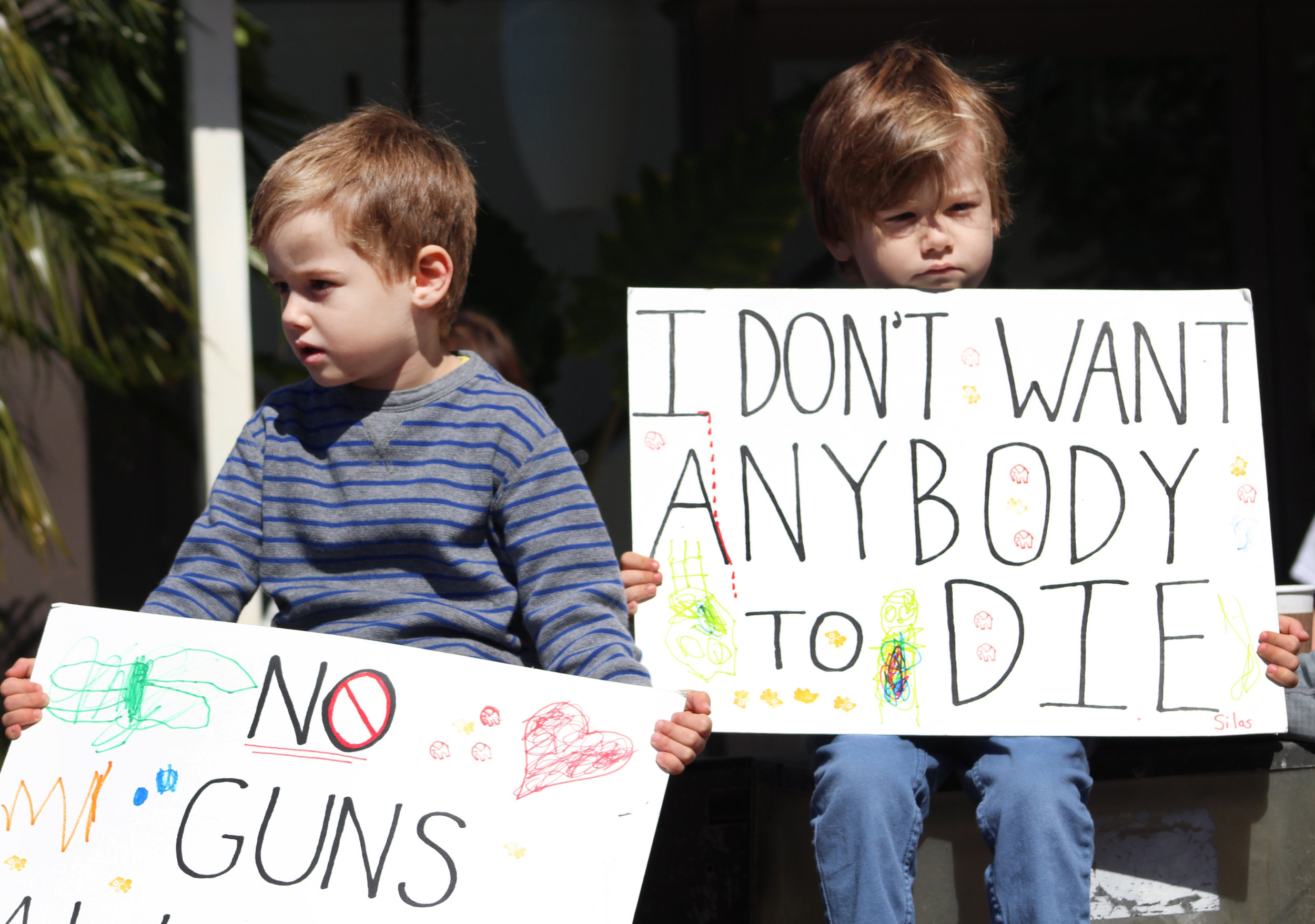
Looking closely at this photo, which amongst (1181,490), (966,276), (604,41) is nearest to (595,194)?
(604,41)

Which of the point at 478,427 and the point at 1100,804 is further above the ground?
the point at 478,427

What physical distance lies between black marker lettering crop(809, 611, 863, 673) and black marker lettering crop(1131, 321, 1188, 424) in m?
0.45

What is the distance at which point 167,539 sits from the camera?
12.4ft

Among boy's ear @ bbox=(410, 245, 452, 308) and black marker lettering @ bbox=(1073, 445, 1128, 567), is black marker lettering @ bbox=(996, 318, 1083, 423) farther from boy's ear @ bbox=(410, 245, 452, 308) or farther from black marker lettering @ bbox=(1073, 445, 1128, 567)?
boy's ear @ bbox=(410, 245, 452, 308)

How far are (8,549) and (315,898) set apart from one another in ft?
8.98

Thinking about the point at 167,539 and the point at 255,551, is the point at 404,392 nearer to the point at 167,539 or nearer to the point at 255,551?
the point at 255,551

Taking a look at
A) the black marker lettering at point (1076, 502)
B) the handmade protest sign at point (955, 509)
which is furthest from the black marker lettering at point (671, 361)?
the black marker lettering at point (1076, 502)

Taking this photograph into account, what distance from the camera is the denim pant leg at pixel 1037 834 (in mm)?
1316

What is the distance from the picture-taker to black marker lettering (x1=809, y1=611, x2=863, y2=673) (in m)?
1.47

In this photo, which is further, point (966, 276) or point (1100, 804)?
point (966, 276)

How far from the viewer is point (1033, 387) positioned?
61.0 inches

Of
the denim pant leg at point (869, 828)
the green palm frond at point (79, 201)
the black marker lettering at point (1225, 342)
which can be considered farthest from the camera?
the green palm frond at point (79, 201)

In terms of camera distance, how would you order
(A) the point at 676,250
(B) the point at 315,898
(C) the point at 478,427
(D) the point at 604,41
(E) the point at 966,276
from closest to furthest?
(B) the point at 315,898, (C) the point at 478,427, (E) the point at 966,276, (A) the point at 676,250, (D) the point at 604,41

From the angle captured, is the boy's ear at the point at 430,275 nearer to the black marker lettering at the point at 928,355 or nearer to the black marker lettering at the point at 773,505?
the black marker lettering at the point at 773,505
